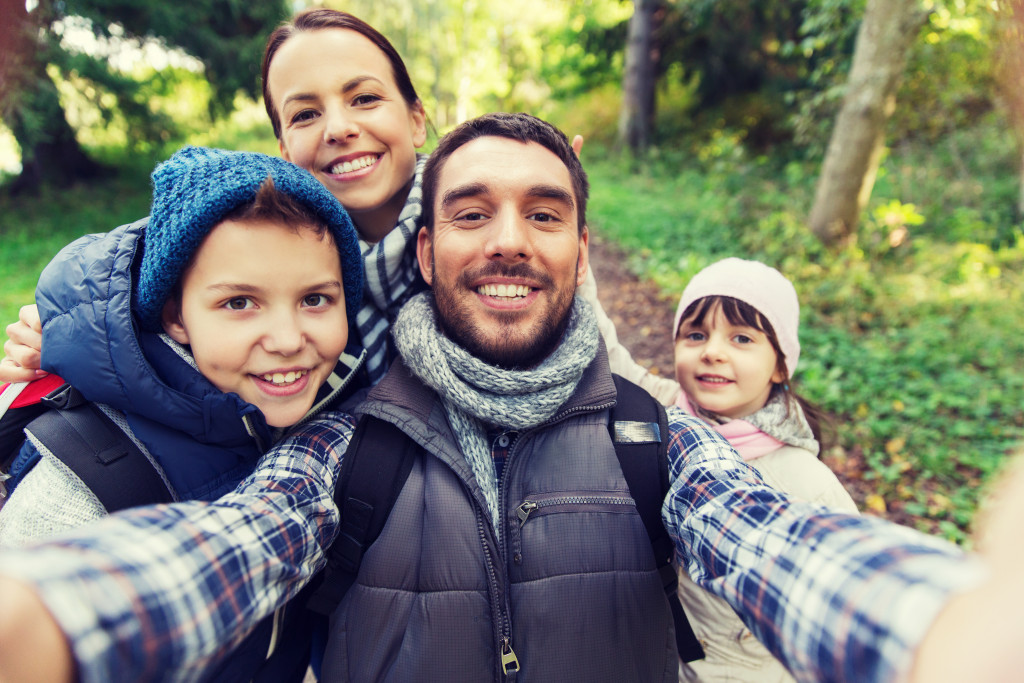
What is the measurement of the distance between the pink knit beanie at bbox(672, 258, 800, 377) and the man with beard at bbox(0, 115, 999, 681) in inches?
25.3

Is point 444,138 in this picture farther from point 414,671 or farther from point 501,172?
point 414,671

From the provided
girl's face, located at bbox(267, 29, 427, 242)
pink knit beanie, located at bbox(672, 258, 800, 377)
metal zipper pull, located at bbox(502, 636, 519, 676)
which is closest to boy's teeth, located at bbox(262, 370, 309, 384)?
girl's face, located at bbox(267, 29, 427, 242)

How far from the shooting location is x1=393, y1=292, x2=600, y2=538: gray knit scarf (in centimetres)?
167

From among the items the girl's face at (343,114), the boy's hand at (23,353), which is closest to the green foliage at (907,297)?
the girl's face at (343,114)

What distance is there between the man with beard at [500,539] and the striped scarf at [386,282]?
0.33 feet

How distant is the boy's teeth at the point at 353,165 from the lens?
225cm

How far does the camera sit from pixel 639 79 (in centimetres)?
1402

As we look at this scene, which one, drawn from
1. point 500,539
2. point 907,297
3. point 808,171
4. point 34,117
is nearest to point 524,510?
point 500,539

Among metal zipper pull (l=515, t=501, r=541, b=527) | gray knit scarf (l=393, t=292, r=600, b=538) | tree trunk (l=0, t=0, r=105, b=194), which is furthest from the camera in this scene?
tree trunk (l=0, t=0, r=105, b=194)

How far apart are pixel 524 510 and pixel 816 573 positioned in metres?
0.79

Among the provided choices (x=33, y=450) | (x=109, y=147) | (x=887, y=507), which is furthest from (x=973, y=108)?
(x=109, y=147)

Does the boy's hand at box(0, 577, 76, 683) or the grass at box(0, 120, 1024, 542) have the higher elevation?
the grass at box(0, 120, 1024, 542)

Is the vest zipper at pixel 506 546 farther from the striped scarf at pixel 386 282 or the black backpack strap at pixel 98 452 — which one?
the black backpack strap at pixel 98 452

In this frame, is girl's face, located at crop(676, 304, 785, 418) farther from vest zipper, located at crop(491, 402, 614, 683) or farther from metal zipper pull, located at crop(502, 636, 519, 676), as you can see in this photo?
metal zipper pull, located at crop(502, 636, 519, 676)
